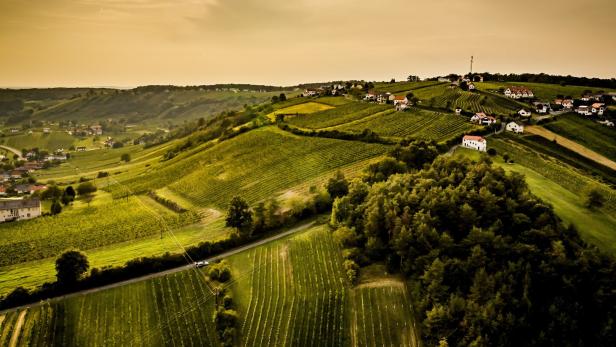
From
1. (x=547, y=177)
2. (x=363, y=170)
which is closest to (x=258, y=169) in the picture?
(x=363, y=170)

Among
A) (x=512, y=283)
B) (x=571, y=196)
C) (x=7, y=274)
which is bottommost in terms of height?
(x=7, y=274)

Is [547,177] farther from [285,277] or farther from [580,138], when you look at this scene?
[285,277]

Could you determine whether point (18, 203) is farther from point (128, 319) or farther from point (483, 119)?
point (483, 119)

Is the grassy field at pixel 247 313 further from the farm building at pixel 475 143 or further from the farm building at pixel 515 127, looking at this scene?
the farm building at pixel 515 127

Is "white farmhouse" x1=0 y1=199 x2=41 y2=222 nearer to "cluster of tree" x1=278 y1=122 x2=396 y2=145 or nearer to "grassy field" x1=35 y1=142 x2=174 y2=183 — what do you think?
"grassy field" x1=35 y1=142 x2=174 y2=183

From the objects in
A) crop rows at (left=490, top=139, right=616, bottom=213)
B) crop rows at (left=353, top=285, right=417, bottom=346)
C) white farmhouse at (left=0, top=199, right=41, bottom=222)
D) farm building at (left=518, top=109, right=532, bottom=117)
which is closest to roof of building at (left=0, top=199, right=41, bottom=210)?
white farmhouse at (left=0, top=199, right=41, bottom=222)

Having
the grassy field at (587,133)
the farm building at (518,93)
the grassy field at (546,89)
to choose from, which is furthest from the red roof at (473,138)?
the grassy field at (546,89)
